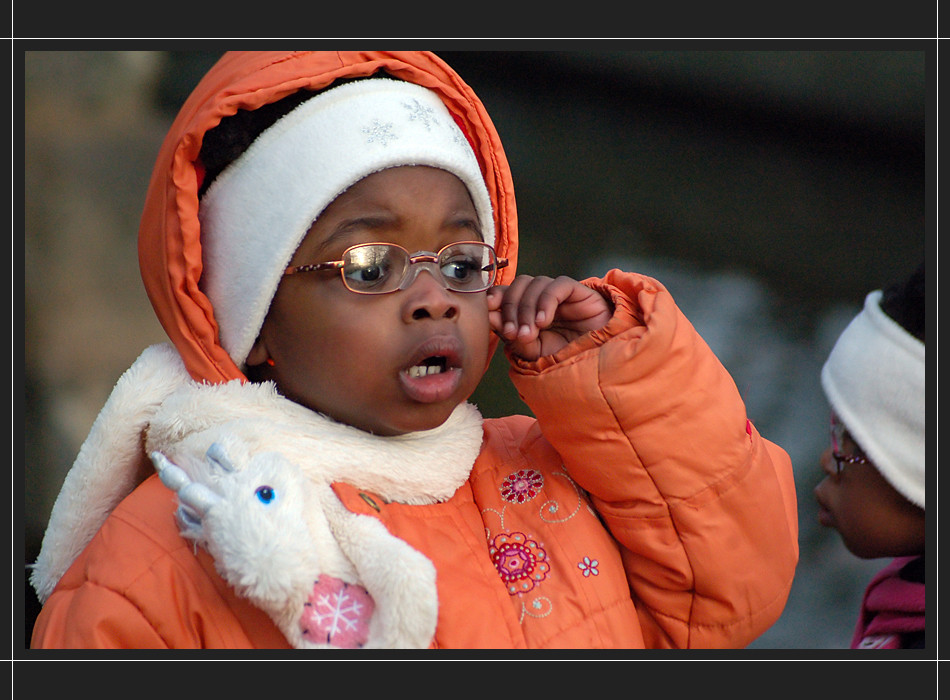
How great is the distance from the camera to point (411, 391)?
1.22 meters

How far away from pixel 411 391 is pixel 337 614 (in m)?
0.34

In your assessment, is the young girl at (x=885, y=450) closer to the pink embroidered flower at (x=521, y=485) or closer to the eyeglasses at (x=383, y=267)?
the pink embroidered flower at (x=521, y=485)

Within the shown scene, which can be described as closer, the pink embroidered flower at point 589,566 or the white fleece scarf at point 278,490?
the white fleece scarf at point 278,490

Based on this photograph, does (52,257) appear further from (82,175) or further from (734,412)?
(734,412)

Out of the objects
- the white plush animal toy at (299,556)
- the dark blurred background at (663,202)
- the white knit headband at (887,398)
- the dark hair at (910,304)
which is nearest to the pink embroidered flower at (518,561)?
the white plush animal toy at (299,556)

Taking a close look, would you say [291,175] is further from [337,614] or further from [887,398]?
[887,398]

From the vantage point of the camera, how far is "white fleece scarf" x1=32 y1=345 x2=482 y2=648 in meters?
0.99

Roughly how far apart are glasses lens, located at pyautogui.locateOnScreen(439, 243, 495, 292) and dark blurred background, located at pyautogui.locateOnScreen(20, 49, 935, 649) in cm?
134

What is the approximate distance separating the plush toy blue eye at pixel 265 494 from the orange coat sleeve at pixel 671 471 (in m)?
0.45

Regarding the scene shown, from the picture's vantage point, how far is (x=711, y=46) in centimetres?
137

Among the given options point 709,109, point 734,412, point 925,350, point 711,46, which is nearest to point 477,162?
point 711,46

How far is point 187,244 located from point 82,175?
1.46 metres

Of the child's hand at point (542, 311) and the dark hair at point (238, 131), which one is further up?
the dark hair at point (238, 131)

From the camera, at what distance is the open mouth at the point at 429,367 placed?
4.09 ft
